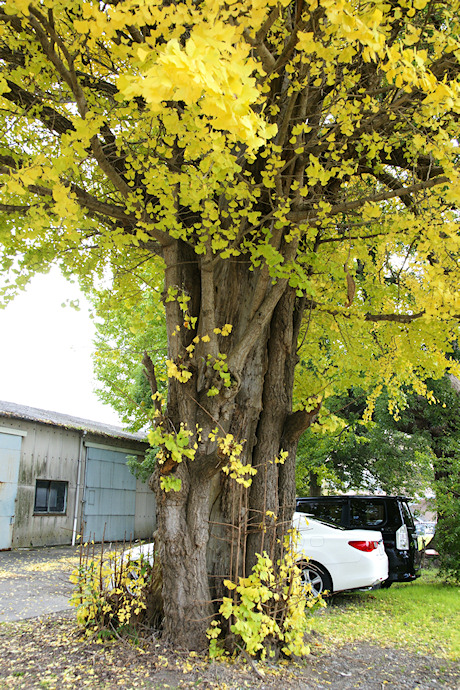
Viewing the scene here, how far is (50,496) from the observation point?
575 inches

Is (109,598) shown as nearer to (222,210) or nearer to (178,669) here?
(178,669)

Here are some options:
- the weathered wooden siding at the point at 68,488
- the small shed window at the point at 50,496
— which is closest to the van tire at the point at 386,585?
the weathered wooden siding at the point at 68,488

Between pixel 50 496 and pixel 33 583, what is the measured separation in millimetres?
6653

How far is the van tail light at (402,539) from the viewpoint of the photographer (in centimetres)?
862

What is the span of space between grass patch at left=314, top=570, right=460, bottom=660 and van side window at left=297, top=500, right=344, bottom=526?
1.28 metres

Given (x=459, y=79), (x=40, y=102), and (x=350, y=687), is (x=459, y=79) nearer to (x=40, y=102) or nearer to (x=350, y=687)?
(x=40, y=102)

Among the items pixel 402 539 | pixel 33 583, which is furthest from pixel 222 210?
pixel 33 583

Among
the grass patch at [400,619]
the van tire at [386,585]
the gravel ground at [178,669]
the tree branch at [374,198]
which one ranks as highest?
the tree branch at [374,198]

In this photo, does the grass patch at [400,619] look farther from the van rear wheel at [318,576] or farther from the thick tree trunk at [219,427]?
the thick tree trunk at [219,427]

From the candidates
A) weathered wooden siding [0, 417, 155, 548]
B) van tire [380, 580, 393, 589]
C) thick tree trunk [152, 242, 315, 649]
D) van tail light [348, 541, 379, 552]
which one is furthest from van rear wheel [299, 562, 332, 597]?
weathered wooden siding [0, 417, 155, 548]

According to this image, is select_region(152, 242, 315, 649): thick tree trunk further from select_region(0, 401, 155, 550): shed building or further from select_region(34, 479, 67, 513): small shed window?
select_region(34, 479, 67, 513): small shed window

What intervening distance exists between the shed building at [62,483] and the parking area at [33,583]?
3.53 ft

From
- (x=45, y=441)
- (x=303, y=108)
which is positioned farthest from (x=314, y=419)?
(x=45, y=441)

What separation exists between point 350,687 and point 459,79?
208 inches
